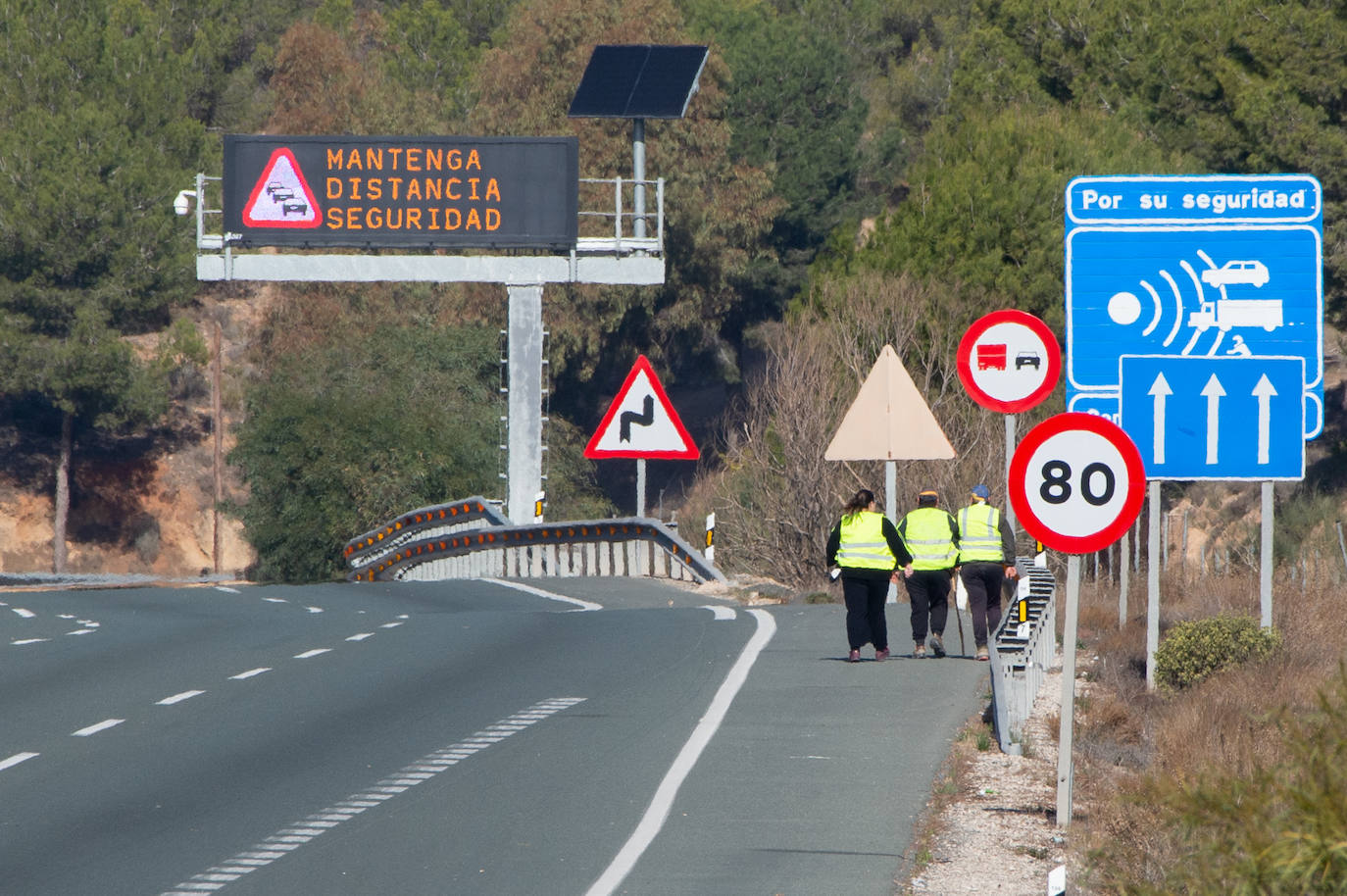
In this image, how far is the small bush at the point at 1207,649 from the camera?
43.6ft

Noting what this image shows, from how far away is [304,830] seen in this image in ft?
30.0

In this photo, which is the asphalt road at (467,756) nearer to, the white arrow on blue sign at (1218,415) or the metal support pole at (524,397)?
the white arrow on blue sign at (1218,415)

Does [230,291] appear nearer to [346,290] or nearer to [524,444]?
[346,290]

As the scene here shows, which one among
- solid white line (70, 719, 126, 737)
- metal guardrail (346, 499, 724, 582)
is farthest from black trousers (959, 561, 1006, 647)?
metal guardrail (346, 499, 724, 582)

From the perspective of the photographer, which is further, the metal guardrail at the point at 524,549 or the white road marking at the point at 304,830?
the metal guardrail at the point at 524,549

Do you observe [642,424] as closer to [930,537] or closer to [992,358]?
[930,537]

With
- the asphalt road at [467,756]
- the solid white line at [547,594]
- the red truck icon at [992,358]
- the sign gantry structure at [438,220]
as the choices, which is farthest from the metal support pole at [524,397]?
the red truck icon at [992,358]

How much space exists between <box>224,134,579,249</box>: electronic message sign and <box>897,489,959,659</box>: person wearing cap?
1640 cm

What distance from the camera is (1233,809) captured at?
19.0 ft

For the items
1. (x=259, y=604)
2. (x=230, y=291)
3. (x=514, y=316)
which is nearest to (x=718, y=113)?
(x=230, y=291)

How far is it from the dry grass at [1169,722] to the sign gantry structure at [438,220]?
577 inches

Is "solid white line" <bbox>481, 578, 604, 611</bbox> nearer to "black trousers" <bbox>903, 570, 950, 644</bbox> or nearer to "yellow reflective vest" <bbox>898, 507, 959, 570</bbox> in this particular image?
"black trousers" <bbox>903, 570, 950, 644</bbox>

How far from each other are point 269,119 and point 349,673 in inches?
2258

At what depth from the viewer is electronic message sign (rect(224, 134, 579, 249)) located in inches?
1234
